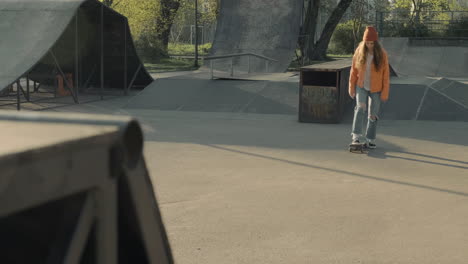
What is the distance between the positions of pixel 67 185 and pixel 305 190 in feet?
19.9

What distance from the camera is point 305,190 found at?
744cm

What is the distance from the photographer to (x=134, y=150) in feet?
5.56

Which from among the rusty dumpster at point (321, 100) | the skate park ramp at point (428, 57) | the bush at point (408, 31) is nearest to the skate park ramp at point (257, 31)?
the skate park ramp at point (428, 57)

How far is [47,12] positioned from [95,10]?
107 inches

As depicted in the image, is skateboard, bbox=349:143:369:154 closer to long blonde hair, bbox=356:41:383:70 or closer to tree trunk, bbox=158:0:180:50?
long blonde hair, bbox=356:41:383:70

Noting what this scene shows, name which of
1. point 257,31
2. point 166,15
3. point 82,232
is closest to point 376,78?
point 82,232

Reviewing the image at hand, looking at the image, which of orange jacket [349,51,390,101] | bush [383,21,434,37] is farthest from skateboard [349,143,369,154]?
bush [383,21,434,37]

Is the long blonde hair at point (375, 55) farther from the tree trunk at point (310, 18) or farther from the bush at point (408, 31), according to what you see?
the tree trunk at point (310, 18)

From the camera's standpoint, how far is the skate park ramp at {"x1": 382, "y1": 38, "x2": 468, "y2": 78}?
97.7 ft

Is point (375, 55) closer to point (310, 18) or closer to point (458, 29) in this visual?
point (458, 29)

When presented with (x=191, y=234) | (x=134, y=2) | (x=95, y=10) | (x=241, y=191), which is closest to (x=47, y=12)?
(x=95, y=10)

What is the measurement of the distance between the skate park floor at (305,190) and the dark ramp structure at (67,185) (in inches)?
134

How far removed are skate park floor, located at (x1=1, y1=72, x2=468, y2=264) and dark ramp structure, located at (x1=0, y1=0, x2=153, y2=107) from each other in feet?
10.8

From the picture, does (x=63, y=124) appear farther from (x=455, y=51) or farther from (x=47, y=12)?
(x=455, y=51)
